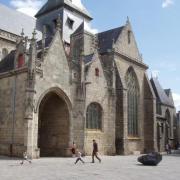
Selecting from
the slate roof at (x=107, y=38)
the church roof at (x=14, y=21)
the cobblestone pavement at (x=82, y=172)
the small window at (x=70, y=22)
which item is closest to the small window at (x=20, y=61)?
the church roof at (x=14, y=21)

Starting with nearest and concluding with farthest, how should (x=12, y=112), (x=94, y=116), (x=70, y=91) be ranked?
(x=12, y=112) < (x=70, y=91) < (x=94, y=116)

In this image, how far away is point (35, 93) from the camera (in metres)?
20.1

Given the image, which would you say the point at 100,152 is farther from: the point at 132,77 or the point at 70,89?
the point at 132,77

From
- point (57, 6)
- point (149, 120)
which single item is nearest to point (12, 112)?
point (149, 120)

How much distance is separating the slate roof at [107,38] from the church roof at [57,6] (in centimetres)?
537

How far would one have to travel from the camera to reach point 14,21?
3138 cm

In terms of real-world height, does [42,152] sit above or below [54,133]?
below

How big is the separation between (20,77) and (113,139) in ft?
32.9

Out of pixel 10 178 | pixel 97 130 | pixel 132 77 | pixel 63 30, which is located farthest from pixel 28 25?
pixel 10 178

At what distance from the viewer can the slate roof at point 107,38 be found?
31.3m

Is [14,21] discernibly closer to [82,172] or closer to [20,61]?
[20,61]

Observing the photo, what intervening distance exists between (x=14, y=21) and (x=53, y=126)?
13.0m

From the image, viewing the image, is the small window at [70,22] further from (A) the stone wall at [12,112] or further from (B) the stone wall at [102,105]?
(A) the stone wall at [12,112]

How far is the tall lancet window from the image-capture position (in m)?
31.3
